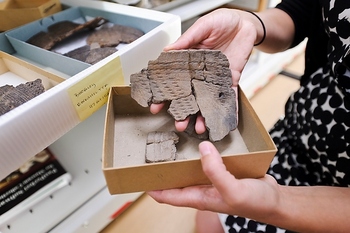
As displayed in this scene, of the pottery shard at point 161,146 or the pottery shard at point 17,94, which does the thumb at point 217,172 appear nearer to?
the pottery shard at point 161,146

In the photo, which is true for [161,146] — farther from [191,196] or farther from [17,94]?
[17,94]

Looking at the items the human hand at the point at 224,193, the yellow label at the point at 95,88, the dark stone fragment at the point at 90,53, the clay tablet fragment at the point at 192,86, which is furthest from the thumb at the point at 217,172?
the dark stone fragment at the point at 90,53

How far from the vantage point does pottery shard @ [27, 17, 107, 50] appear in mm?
689

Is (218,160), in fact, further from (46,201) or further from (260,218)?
(46,201)

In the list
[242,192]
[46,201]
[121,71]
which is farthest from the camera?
[46,201]

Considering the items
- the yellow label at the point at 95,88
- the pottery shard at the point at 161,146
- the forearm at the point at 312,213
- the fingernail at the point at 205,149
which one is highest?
the yellow label at the point at 95,88

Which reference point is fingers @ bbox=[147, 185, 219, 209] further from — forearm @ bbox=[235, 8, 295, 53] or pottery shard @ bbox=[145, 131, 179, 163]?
forearm @ bbox=[235, 8, 295, 53]

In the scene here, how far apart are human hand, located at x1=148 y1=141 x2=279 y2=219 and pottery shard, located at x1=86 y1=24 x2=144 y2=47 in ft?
1.24

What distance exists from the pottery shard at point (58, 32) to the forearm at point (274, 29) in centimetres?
38

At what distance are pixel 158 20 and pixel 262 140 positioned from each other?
370mm

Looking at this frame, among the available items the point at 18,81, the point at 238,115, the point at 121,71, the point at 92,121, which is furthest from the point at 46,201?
the point at 238,115

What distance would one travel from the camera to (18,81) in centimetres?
60

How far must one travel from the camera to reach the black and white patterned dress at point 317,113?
1.93ft

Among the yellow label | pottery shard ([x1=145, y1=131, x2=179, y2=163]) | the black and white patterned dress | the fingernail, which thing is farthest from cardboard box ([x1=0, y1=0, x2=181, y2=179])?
the black and white patterned dress
